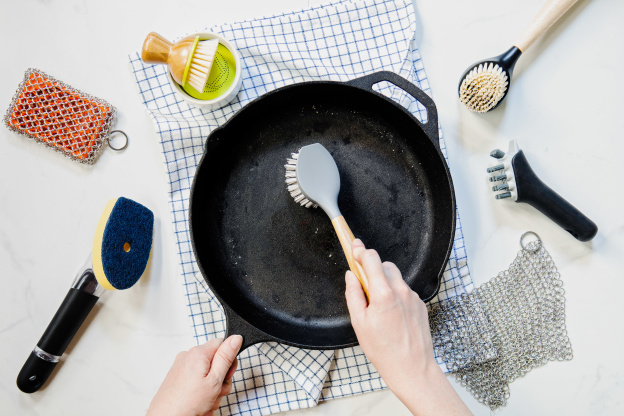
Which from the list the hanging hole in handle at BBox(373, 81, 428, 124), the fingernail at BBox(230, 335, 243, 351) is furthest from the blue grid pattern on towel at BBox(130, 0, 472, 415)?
the fingernail at BBox(230, 335, 243, 351)

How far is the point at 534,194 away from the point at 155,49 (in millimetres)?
551

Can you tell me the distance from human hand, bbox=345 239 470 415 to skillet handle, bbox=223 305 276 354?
0.42 feet

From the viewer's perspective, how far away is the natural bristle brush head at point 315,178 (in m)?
0.63

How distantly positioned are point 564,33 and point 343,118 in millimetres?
363

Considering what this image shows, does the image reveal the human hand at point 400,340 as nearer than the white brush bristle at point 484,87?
Yes

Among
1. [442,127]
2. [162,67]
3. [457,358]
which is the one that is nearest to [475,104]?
[442,127]

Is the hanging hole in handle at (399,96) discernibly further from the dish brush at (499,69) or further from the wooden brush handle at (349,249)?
the wooden brush handle at (349,249)

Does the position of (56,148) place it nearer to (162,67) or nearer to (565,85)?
(162,67)

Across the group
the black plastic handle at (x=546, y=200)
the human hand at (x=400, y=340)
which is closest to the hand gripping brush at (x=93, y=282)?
the human hand at (x=400, y=340)

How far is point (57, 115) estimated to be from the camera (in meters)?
0.71

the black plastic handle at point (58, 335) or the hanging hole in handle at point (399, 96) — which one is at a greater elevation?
the hanging hole in handle at point (399, 96)

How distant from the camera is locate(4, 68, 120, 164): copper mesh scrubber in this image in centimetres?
71

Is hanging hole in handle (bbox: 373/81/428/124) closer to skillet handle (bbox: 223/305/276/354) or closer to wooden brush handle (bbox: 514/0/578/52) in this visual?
wooden brush handle (bbox: 514/0/578/52)

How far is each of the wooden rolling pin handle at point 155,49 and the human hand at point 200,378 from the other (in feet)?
1.24
